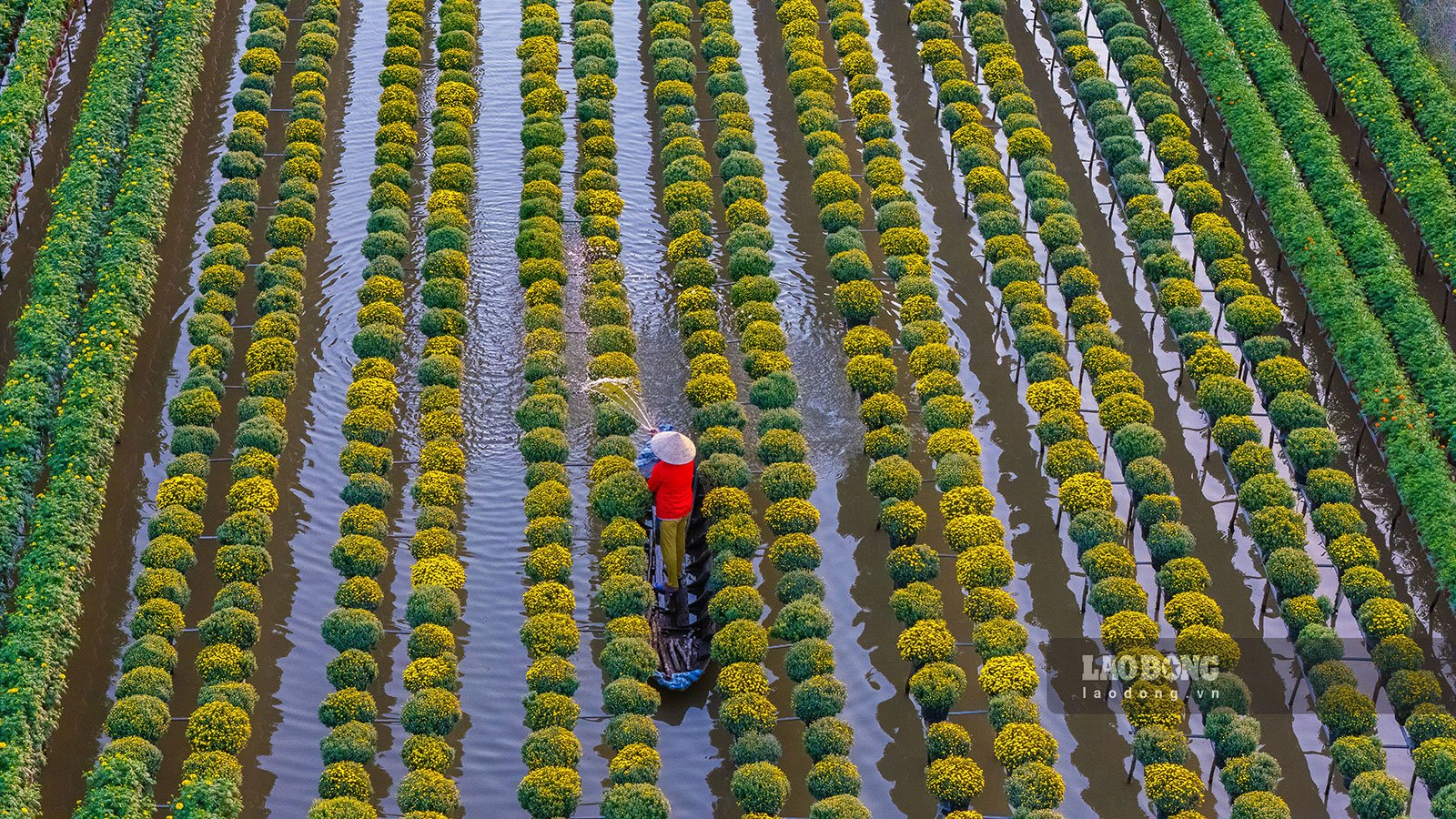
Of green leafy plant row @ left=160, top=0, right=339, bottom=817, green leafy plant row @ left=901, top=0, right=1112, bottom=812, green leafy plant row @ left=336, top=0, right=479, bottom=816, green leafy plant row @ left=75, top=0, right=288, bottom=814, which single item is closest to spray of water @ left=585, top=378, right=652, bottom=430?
green leafy plant row @ left=336, top=0, right=479, bottom=816

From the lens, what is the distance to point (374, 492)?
35688 millimetres

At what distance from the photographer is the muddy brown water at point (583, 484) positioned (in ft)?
108

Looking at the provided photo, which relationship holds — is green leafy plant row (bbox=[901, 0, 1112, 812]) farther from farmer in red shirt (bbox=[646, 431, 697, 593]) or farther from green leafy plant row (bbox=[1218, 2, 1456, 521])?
green leafy plant row (bbox=[1218, 2, 1456, 521])

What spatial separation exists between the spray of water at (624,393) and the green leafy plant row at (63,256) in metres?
9.93

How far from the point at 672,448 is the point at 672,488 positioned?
26.8 inches

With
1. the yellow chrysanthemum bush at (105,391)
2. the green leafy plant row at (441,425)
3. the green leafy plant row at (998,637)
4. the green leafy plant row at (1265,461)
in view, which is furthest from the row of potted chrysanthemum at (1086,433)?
the yellow chrysanthemum bush at (105,391)

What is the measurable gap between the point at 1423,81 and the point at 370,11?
2511 cm

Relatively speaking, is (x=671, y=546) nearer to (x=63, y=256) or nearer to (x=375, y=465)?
(x=375, y=465)

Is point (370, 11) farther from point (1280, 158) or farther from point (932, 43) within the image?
point (1280, 158)

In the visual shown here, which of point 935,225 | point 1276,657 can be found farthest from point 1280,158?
point 1276,657

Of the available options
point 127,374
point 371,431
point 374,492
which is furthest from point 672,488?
point 127,374

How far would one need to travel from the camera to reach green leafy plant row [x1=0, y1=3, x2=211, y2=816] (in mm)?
32469

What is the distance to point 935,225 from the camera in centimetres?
4388

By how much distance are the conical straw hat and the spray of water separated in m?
3.08
